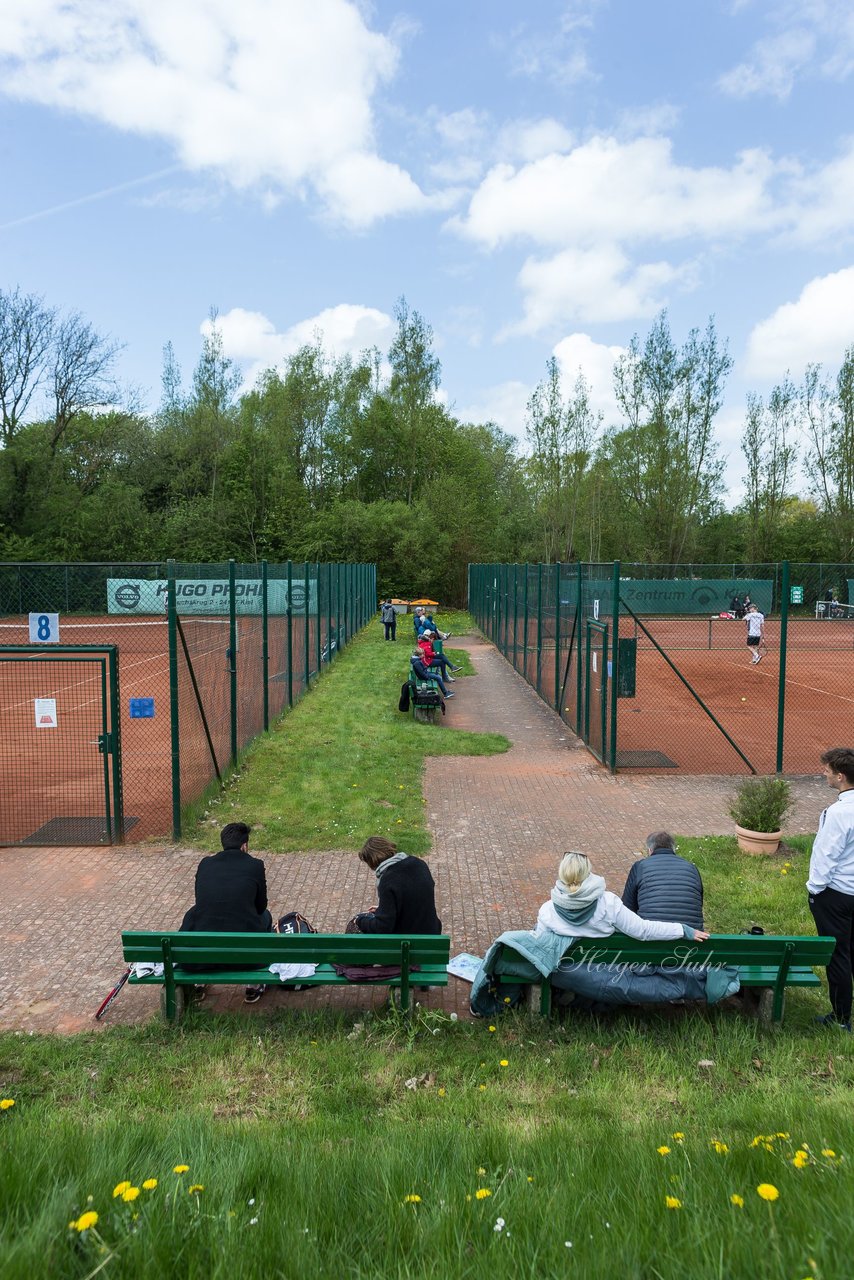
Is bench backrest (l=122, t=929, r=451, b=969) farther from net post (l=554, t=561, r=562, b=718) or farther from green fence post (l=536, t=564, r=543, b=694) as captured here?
green fence post (l=536, t=564, r=543, b=694)

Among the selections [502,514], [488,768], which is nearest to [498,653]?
[488,768]

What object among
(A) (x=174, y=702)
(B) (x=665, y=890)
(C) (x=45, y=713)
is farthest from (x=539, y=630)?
(B) (x=665, y=890)

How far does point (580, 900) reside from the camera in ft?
17.0

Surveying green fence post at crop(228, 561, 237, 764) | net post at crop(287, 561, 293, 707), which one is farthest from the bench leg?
net post at crop(287, 561, 293, 707)

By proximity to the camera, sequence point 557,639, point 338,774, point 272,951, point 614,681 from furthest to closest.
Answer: point 557,639 < point 614,681 < point 338,774 < point 272,951

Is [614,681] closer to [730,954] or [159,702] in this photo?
[730,954]

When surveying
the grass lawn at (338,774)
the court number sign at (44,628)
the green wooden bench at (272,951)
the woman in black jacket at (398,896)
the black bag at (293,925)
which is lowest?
the grass lawn at (338,774)

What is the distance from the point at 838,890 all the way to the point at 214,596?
28.0 ft

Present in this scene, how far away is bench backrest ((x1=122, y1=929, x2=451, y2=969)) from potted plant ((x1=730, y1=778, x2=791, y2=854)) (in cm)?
440

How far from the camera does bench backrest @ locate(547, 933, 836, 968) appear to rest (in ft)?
17.1

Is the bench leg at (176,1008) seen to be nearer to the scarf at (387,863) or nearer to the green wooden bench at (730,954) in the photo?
the scarf at (387,863)

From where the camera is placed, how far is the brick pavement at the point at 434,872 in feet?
19.5

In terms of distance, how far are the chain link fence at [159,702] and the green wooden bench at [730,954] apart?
16.5 ft

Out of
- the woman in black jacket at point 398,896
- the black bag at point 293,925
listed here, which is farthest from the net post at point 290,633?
the woman in black jacket at point 398,896
